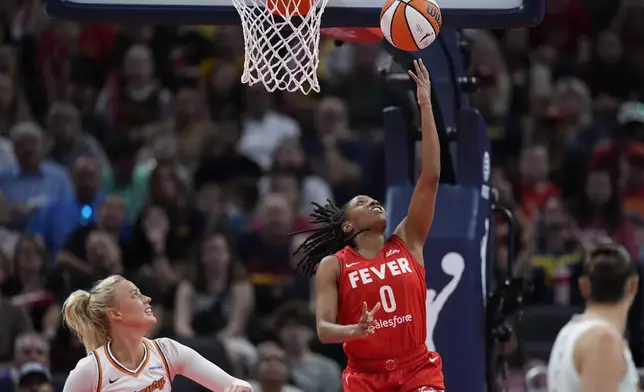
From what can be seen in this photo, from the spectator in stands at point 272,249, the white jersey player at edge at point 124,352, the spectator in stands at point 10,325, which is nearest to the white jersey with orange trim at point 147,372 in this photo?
the white jersey player at edge at point 124,352

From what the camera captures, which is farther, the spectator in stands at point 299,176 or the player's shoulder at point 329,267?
the spectator in stands at point 299,176

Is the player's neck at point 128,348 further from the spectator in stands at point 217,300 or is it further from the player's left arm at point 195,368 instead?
the spectator in stands at point 217,300

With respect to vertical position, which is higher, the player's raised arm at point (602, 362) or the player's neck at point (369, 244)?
the player's neck at point (369, 244)

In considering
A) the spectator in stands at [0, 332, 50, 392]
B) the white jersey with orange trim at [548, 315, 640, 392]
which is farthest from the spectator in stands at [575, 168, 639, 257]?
the white jersey with orange trim at [548, 315, 640, 392]

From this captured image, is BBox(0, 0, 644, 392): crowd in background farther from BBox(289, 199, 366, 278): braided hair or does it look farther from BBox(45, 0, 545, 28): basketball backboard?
BBox(45, 0, 545, 28): basketball backboard

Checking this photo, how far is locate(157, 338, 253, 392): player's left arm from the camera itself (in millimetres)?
5836

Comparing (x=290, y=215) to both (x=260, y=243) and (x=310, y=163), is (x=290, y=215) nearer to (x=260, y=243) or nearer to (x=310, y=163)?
(x=260, y=243)

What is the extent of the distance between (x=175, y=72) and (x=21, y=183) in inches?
90.4

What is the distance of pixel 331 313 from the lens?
634 centimetres

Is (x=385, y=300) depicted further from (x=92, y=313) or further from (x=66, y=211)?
(x=66, y=211)

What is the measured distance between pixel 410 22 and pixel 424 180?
776 mm

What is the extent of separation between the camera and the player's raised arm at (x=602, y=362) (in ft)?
16.5

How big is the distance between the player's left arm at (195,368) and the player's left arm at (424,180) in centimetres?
126

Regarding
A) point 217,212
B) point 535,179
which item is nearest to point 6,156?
point 217,212
